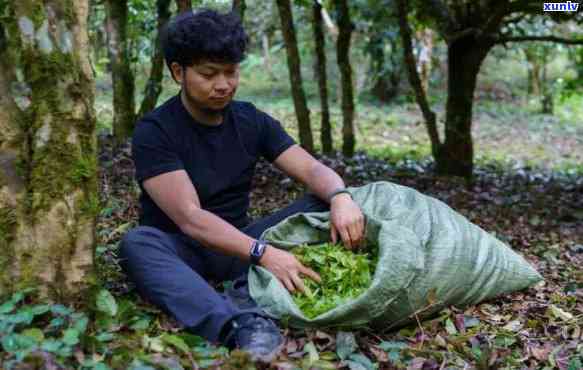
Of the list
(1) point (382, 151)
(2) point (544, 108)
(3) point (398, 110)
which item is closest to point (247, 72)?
(3) point (398, 110)

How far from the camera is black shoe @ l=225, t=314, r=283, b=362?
2.71 meters

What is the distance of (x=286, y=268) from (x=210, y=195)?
2.15ft

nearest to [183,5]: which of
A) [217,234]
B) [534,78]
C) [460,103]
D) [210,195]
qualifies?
[210,195]

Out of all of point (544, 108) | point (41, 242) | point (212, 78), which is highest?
point (212, 78)

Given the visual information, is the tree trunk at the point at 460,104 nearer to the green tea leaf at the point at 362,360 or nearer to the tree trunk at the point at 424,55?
the green tea leaf at the point at 362,360

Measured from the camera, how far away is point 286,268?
3172 millimetres

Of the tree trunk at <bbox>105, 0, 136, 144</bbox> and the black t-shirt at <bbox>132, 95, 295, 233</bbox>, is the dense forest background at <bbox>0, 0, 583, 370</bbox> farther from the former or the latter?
the black t-shirt at <bbox>132, 95, 295, 233</bbox>

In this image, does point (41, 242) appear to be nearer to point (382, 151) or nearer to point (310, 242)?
point (310, 242)

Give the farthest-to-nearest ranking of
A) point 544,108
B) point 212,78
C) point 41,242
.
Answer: point 544,108
point 212,78
point 41,242

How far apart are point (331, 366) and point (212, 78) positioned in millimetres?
1479

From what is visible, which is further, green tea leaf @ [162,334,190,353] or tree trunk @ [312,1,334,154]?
tree trunk @ [312,1,334,154]

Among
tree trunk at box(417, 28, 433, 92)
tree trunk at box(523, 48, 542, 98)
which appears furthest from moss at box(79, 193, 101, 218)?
tree trunk at box(523, 48, 542, 98)

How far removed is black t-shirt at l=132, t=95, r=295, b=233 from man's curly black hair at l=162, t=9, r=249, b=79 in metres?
0.34

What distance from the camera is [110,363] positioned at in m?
2.55
